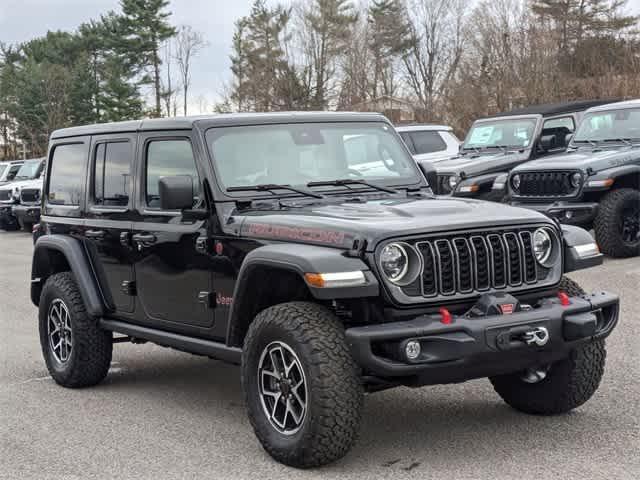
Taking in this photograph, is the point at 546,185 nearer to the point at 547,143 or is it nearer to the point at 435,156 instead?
the point at 547,143

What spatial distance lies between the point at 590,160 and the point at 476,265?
8.14 m

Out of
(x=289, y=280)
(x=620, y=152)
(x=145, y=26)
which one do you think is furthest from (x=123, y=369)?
(x=145, y=26)

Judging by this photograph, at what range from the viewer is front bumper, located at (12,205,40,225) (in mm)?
24328

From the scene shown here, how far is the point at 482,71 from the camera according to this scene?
3681 cm

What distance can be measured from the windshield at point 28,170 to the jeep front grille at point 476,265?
81.9 feet

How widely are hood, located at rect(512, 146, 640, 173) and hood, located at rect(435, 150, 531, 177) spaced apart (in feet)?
7.44

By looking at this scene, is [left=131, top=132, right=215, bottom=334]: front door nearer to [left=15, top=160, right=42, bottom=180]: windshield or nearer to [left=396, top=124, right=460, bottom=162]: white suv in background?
[left=396, top=124, right=460, bottom=162]: white suv in background

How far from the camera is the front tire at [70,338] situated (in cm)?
722

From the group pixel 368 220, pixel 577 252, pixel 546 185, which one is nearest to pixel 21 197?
pixel 546 185

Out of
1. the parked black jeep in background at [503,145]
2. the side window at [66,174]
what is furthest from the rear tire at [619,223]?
the side window at [66,174]

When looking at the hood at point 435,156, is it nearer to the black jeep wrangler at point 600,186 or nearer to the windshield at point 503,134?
the windshield at point 503,134

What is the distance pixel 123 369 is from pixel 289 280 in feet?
10.3

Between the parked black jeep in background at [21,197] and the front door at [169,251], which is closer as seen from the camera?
the front door at [169,251]

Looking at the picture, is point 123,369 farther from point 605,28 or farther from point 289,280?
point 605,28
